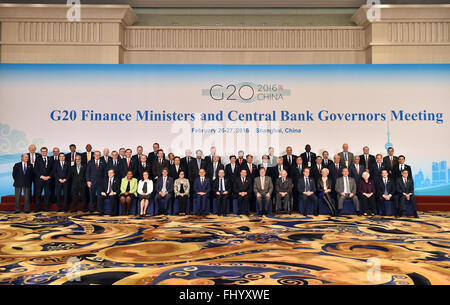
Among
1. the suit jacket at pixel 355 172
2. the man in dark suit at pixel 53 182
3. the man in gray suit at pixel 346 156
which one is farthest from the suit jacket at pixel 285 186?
the man in dark suit at pixel 53 182

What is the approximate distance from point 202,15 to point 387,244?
7097 mm

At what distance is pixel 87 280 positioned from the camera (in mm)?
2850

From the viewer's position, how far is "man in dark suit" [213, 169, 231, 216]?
660 cm

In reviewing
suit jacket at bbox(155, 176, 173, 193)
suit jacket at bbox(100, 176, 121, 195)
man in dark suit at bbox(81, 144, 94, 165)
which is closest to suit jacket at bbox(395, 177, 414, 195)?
suit jacket at bbox(155, 176, 173, 193)

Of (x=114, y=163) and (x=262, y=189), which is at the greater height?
(x=114, y=163)

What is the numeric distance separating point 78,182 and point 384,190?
216 inches

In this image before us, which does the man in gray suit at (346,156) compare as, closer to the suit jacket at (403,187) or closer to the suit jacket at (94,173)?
the suit jacket at (403,187)

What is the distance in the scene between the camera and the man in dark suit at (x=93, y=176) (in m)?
6.84

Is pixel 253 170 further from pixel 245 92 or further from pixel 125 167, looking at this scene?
pixel 125 167

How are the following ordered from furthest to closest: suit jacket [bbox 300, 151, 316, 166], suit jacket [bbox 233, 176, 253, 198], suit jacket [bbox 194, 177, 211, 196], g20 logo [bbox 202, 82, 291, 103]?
1. g20 logo [bbox 202, 82, 291, 103]
2. suit jacket [bbox 300, 151, 316, 166]
3. suit jacket [bbox 233, 176, 253, 198]
4. suit jacket [bbox 194, 177, 211, 196]

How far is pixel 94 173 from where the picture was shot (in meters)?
6.87

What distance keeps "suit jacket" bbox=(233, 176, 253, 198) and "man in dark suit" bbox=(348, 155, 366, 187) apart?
1.92m

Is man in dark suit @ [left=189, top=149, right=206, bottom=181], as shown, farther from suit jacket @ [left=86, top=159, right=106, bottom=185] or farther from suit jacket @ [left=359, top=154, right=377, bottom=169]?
suit jacket @ [left=359, top=154, right=377, bottom=169]

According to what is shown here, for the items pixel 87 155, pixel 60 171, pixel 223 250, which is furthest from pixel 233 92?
pixel 223 250
